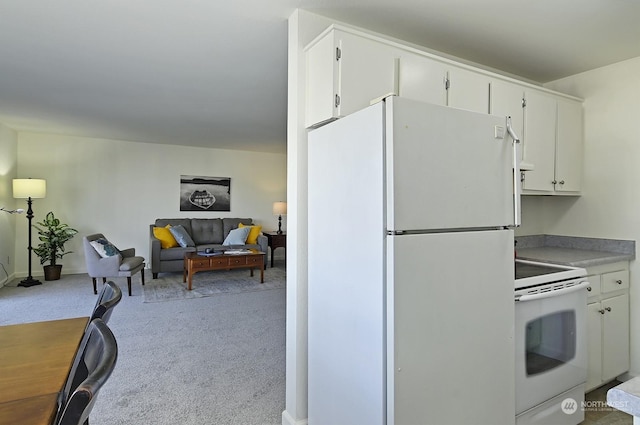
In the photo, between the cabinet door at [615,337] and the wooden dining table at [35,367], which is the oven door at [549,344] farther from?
the wooden dining table at [35,367]

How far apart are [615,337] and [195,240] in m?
5.94

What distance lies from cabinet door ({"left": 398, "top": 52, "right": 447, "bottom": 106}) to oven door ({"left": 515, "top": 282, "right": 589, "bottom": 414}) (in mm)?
1164

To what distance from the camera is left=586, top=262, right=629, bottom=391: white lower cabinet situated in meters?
2.28

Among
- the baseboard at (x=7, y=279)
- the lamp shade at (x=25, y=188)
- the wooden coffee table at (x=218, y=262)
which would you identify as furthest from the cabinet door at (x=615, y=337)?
the baseboard at (x=7, y=279)

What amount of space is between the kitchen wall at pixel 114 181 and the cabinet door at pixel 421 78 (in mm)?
5785

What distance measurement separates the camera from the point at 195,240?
660 cm

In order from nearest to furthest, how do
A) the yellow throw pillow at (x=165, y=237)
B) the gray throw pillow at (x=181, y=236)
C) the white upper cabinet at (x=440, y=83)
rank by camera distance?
the white upper cabinet at (x=440, y=83)
the yellow throw pillow at (x=165, y=237)
the gray throw pillow at (x=181, y=236)

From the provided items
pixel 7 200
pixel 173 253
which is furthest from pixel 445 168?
pixel 7 200

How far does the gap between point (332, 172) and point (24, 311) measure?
418 centimetres

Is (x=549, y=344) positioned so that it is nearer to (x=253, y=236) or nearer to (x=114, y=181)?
(x=253, y=236)

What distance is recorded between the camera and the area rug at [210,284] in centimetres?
473

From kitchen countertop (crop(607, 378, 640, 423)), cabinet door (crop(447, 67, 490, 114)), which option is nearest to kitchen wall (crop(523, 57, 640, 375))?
cabinet door (crop(447, 67, 490, 114))

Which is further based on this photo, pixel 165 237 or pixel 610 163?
pixel 165 237

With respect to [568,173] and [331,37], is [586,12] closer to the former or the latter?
[568,173]
